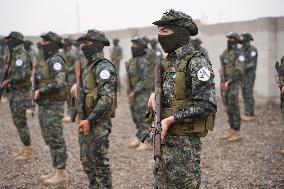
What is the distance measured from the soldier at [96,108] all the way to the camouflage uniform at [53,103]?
3.92 feet

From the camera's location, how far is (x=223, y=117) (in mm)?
11461

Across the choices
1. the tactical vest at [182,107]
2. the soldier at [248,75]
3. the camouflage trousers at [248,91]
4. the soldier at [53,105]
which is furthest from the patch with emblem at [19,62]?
the camouflage trousers at [248,91]

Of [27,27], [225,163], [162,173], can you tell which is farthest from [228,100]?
[27,27]

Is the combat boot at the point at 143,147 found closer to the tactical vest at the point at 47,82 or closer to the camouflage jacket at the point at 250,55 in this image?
the tactical vest at the point at 47,82

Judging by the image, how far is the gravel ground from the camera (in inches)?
232

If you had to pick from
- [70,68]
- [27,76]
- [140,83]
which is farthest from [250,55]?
[27,76]

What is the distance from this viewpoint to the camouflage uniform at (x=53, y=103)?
5.85 meters

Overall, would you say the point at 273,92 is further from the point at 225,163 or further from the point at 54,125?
the point at 54,125

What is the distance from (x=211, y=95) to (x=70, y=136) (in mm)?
6491

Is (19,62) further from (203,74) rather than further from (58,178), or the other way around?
(203,74)

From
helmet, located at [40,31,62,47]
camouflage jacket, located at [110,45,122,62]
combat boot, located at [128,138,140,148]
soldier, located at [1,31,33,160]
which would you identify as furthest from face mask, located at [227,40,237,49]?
camouflage jacket, located at [110,45,122,62]

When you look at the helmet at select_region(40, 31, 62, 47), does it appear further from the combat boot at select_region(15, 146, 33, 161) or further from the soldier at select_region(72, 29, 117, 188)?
the combat boot at select_region(15, 146, 33, 161)

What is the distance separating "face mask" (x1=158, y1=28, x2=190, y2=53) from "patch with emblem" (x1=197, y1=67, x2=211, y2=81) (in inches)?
14.6

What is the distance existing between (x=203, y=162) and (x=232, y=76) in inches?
86.9
